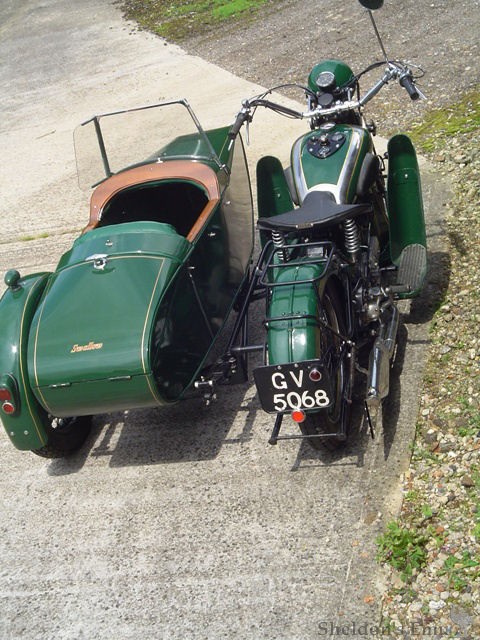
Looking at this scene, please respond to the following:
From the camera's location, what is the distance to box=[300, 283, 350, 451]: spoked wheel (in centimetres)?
433

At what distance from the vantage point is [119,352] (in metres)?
4.40

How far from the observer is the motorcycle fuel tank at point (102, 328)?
14.4 ft

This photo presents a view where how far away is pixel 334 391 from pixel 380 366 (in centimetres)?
29

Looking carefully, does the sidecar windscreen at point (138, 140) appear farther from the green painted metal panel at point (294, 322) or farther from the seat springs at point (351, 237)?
the green painted metal panel at point (294, 322)

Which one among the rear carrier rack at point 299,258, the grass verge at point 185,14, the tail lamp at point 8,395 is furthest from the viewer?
the grass verge at point 185,14

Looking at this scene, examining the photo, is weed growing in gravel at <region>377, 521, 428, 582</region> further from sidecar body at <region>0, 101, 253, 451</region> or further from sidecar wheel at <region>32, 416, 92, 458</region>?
sidecar wheel at <region>32, 416, 92, 458</region>

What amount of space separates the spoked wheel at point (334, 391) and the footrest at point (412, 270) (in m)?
0.85

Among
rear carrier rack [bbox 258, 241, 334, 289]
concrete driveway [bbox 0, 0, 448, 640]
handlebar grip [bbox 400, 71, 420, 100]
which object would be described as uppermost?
handlebar grip [bbox 400, 71, 420, 100]

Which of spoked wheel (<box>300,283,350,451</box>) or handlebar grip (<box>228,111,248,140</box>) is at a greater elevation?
handlebar grip (<box>228,111,248,140</box>)

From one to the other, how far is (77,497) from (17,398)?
705 millimetres

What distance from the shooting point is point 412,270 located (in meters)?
5.38

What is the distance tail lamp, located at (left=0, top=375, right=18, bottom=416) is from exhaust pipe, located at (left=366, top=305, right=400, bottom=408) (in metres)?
1.97

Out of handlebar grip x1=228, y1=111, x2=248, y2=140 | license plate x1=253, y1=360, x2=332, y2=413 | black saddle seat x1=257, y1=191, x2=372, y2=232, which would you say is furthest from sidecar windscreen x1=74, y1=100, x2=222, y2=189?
license plate x1=253, y1=360, x2=332, y2=413

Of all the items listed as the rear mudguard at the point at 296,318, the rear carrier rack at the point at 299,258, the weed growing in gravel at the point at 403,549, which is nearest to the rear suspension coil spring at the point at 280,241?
the rear carrier rack at the point at 299,258
